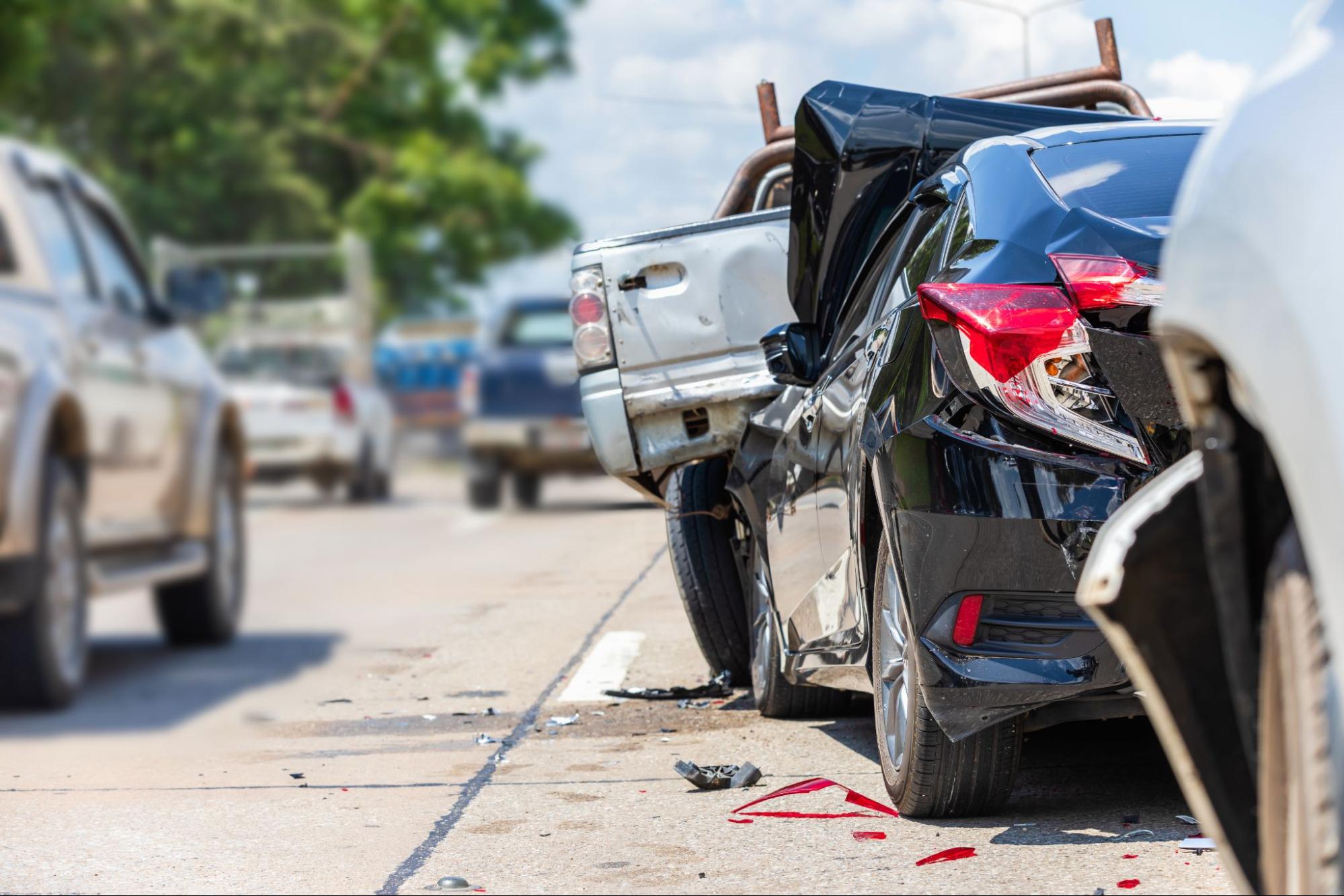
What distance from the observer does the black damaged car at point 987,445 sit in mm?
4156

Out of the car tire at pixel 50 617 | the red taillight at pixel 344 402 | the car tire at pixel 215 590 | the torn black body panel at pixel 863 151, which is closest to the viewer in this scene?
the torn black body panel at pixel 863 151

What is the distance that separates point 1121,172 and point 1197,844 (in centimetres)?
154

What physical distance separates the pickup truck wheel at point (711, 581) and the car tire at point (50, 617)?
6.79 feet

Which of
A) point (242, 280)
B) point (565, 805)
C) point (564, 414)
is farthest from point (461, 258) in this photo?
point (565, 805)

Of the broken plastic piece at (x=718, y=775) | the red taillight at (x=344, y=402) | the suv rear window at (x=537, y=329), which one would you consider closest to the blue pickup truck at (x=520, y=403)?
the suv rear window at (x=537, y=329)

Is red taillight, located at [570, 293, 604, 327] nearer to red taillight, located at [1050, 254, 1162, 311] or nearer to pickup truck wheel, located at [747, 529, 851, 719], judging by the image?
pickup truck wheel, located at [747, 529, 851, 719]

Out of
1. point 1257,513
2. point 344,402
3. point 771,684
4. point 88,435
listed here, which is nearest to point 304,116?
point 344,402

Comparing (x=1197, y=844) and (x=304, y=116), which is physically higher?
(x=304, y=116)

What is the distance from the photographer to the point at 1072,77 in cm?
823

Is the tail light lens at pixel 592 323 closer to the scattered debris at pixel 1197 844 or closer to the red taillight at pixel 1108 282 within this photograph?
the red taillight at pixel 1108 282

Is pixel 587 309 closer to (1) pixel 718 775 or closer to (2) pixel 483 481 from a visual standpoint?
(1) pixel 718 775

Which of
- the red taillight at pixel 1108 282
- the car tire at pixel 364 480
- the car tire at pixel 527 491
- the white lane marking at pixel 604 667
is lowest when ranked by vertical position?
the car tire at pixel 527 491

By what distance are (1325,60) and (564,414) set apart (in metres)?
16.6

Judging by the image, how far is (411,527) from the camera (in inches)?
652
